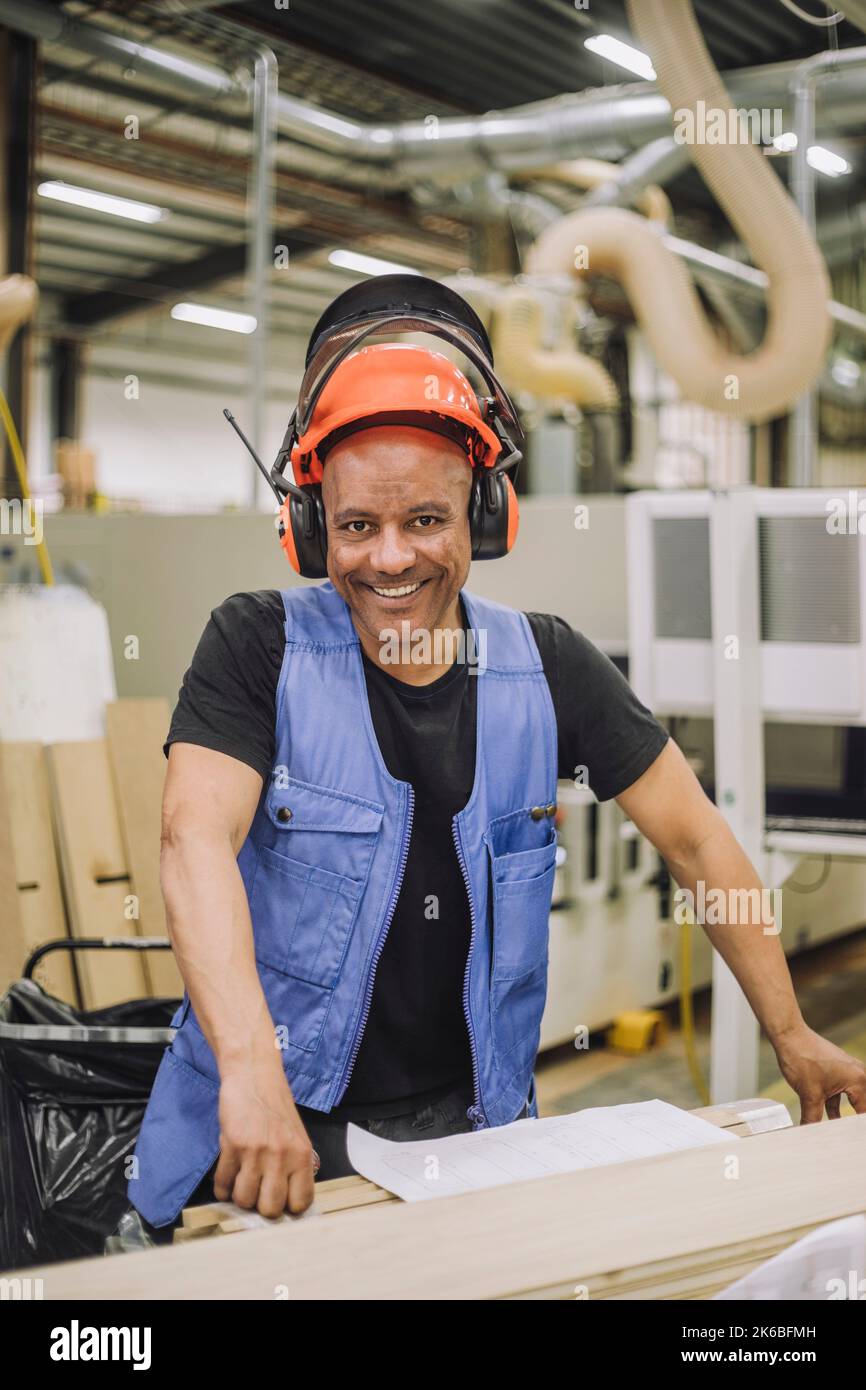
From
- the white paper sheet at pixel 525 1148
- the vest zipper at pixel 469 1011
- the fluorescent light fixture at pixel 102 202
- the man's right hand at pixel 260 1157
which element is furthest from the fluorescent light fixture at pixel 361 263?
the man's right hand at pixel 260 1157

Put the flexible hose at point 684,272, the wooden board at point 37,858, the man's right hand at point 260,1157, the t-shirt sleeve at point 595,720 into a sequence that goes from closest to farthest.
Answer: the man's right hand at point 260,1157 < the t-shirt sleeve at point 595,720 < the flexible hose at point 684,272 < the wooden board at point 37,858

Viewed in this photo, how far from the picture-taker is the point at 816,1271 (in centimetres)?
86

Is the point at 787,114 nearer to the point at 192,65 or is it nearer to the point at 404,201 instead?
the point at 192,65

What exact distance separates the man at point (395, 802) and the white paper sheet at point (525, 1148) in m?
0.15

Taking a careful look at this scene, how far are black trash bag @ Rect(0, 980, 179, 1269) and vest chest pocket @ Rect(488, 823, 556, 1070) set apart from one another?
21.7 inches

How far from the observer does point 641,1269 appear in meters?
0.95

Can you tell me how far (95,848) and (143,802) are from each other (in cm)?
15

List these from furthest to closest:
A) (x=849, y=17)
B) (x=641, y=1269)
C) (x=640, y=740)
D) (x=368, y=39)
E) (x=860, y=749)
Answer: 1. (x=368, y=39)
2. (x=860, y=749)
3. (x=849, y=17)
4. (x=640, y=740)
5. (x=641, y=1269)

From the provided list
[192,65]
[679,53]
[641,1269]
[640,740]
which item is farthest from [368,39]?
[641,1269]

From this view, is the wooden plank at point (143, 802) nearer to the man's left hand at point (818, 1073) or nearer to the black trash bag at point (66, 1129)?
the black trash bag at point (66, 1129)

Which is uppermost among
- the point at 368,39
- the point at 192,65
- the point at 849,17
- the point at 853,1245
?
the point at 368,39

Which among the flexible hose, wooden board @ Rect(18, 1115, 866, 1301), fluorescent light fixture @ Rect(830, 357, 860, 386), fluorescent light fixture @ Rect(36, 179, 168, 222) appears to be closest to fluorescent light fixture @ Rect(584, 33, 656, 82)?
the flexible hose

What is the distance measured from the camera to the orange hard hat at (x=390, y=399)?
1266 mm
